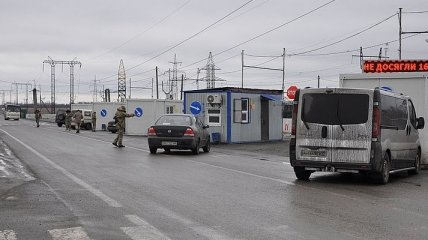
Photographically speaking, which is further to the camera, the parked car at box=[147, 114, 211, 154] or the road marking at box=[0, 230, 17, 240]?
the parked car at box=[147, 114, 211, 154]

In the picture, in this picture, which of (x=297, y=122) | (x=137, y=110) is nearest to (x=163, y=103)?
(x=137, y=110)

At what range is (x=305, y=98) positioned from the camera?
43.3 ft

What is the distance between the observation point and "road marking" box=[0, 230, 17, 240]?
6758 millimetres

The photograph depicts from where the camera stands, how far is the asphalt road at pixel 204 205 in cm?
724

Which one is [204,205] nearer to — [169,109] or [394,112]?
[394,112]

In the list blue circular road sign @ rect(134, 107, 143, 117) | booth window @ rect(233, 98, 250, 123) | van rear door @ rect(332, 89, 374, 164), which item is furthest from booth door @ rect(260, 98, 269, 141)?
van rear door @ rect(332, 89, 374, 164)

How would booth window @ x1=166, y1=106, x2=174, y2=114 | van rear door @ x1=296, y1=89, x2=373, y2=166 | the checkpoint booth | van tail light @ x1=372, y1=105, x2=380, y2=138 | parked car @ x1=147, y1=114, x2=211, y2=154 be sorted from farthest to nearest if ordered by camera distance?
booth window @ x1=166, y1=106, x2=174, y2=114 → parked car @ x1=147, y1=114, x2=211, y2=154 → the checkpoint booth → van rear door @ x1=296, y1=89, x2=373, y2=166 → van tail light @ x1=372, y1=105, x2=380, y2=138

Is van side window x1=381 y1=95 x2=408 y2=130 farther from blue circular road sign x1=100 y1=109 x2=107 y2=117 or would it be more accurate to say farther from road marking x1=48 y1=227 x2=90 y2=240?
blue circular road sign x1=100 y1=109 x2=107 y2=117

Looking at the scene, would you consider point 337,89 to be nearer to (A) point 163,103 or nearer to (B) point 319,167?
(B) point 319,167

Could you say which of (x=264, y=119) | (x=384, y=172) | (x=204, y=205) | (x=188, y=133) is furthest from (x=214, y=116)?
(x=204, y=205)

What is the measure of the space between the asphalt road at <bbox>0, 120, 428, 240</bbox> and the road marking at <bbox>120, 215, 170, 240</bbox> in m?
0.01

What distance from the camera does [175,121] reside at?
21.9 m

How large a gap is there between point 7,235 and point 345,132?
7.87 m

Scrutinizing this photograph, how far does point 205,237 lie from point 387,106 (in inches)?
300
